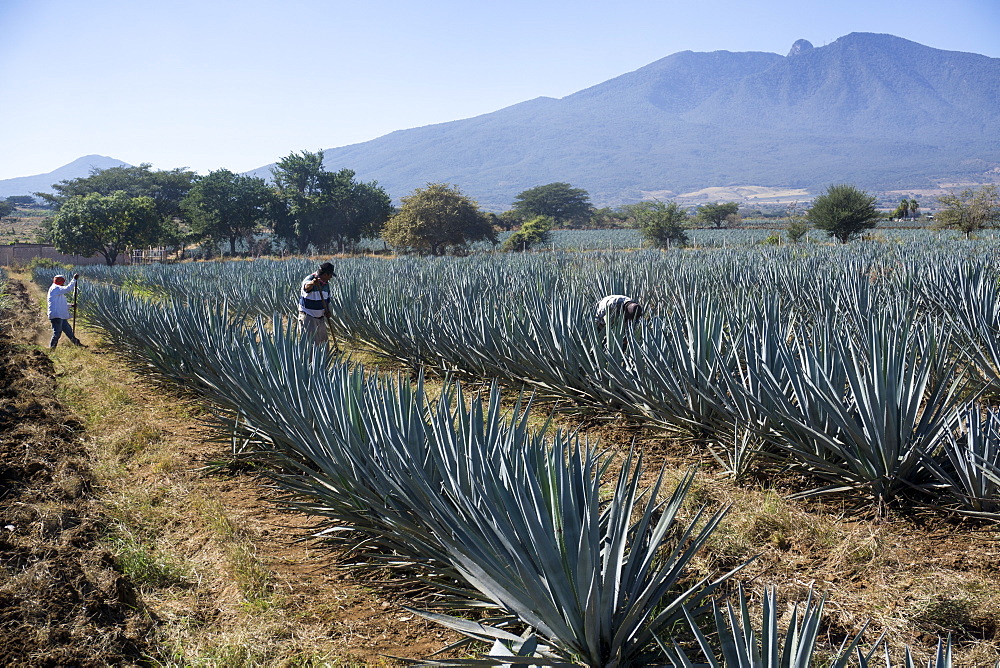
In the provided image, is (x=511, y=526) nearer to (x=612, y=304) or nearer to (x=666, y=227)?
(x=612, y=304)

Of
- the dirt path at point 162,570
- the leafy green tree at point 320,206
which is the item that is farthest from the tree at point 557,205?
the dirt path at point 162,570

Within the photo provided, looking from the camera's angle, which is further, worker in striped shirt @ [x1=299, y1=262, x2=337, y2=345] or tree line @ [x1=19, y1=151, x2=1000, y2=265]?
tree line @ [x1=19, y1=151, x2=1000, y2=265]

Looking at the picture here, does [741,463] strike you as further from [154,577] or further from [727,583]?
[154,577]

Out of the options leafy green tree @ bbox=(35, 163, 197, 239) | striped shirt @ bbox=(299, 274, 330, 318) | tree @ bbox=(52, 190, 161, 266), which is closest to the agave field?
striped shirt @ bbox=(299, 274, 330, 318)

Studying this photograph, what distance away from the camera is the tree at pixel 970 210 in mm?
28594

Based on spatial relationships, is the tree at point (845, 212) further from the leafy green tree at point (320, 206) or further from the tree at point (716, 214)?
the tree at point (716, 214)

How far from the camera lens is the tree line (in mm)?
32219

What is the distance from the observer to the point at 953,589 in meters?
2.59

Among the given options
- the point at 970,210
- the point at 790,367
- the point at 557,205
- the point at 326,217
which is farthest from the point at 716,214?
the point at 790,367

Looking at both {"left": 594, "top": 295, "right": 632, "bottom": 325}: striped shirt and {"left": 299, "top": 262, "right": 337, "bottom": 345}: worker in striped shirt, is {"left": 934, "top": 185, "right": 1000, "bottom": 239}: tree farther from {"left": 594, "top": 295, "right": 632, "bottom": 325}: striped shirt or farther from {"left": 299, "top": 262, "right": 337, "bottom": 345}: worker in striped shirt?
{"left": 299, "top": 262, "right": 337, "bottom": 345}: worker in striped shirt

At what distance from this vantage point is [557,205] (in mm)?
85438

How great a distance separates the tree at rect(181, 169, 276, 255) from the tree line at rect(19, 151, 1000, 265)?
6 cm

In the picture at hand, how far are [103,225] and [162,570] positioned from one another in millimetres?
35740

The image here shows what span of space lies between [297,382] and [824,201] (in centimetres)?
3439
